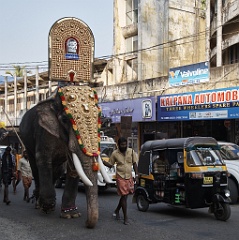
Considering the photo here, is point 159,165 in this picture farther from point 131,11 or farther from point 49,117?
point 131,11

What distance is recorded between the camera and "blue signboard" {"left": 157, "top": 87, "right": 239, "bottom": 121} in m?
18.1

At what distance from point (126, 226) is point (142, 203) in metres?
2.17

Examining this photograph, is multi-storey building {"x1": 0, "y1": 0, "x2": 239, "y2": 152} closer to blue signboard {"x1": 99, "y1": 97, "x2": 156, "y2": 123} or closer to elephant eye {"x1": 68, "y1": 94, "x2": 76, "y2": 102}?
blue signboard {"x1": 99, "y1": 97, "x2": 156, "y2": 123}

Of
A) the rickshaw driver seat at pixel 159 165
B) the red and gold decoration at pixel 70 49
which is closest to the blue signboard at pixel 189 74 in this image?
the red and gold decoration at pixel 70 49

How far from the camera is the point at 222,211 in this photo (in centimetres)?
896

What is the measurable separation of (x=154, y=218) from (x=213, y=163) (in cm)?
175

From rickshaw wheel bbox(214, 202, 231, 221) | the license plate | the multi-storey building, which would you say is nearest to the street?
→ rickshaw wheel bbox(214, 202, 231, 221)

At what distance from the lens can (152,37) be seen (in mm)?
28656

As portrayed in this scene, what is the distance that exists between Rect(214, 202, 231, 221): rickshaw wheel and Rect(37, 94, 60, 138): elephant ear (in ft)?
11.9

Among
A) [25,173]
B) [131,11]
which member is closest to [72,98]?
[25,173]

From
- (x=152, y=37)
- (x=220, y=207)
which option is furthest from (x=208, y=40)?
(x=220, y=207)

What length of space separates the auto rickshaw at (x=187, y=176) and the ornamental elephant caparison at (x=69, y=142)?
1.87 meters

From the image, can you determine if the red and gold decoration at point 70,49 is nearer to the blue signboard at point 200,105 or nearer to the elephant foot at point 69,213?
the elephant foot at point 69,213

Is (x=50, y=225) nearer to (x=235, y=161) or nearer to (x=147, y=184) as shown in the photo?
(x=147, y=184)
